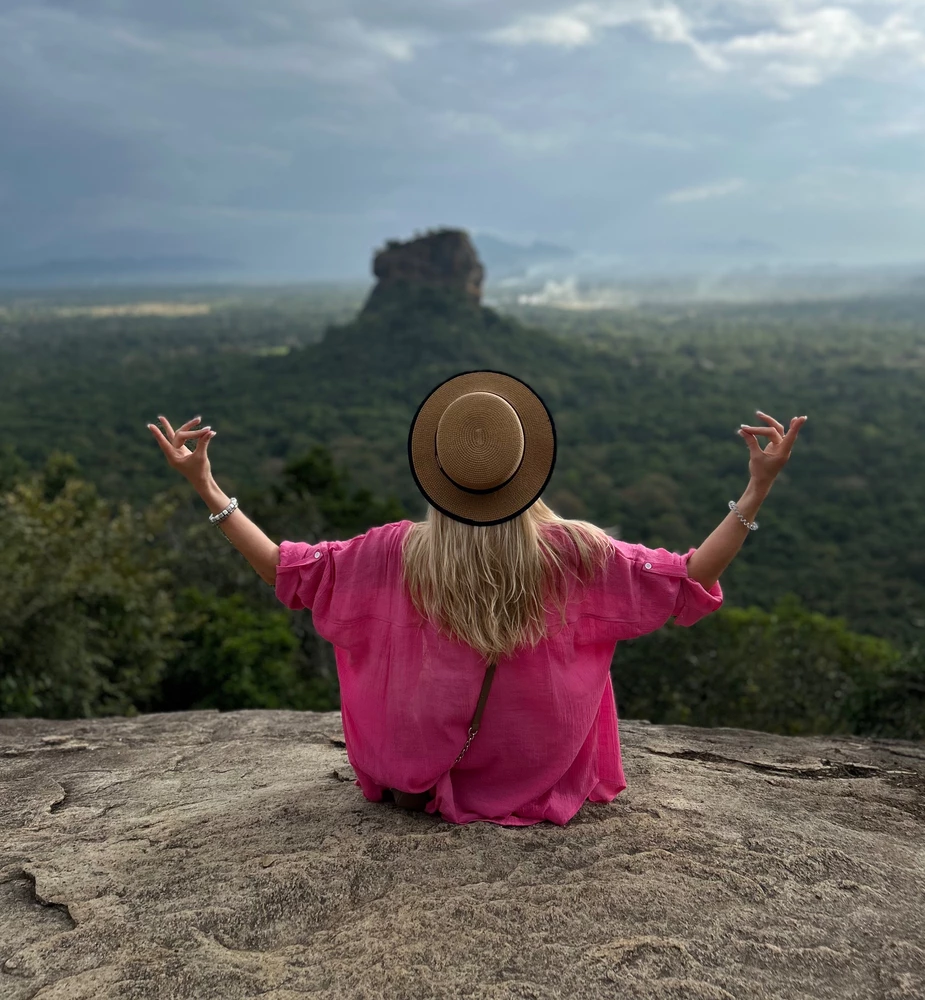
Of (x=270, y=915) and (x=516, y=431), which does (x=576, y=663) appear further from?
(x=270, y=915)

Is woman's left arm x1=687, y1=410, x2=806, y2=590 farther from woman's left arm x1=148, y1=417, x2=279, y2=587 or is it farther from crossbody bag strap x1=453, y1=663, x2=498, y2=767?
woman's left arm x1=148, y1=417, x2=279, y2=587

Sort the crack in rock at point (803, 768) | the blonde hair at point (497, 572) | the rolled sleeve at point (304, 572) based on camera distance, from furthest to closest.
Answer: the crack in rock at point (803, 768) → the rolled sleeve at point (304, 572) → the blonde hair at point (497, 572)

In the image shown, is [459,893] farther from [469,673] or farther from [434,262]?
[434,262]

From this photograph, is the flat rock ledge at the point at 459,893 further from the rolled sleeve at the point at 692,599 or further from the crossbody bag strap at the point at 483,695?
the rolled sleeve at the point at 692,599

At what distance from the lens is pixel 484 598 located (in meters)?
3.13

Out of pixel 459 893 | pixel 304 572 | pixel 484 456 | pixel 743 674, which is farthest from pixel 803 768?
pixel 743 674

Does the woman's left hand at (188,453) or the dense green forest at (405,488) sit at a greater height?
the woman's left hand at (188,453)

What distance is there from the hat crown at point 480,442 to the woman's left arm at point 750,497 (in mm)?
737

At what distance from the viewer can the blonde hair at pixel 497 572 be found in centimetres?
313

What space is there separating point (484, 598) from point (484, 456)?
49cm

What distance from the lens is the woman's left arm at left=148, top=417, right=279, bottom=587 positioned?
330 cm

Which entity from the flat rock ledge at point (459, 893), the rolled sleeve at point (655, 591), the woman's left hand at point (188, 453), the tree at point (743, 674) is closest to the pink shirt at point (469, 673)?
the rolled sleeve at point (655, 591)

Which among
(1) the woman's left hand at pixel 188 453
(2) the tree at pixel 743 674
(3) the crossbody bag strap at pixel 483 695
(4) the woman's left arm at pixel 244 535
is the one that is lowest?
(2) the tree at pixel 743 674

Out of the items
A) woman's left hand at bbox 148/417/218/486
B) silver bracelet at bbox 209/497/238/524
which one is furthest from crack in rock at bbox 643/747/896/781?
woman's left hand at bbox 148/417/218/486
